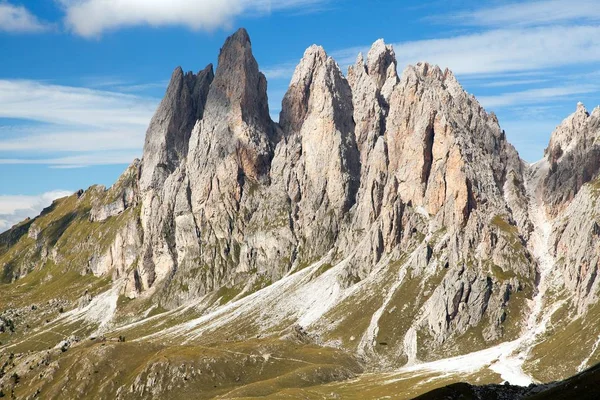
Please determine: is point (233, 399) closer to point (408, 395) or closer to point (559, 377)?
point (408, 395)

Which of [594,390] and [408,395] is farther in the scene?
[408,395]

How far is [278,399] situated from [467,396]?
8094 cm

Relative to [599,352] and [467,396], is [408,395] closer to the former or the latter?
[599,352]

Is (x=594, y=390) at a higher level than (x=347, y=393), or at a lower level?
higher

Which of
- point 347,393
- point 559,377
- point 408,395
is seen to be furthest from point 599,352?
point 347,393

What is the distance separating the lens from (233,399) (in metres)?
193

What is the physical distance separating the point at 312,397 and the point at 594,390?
106 meters

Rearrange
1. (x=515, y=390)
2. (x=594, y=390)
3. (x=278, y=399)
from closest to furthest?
(x=594, y=390), (x=515, y=390), (x=278, y=399)

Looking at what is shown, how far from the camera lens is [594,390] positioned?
97062 mm

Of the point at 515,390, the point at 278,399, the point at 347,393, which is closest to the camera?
the point at 515,390

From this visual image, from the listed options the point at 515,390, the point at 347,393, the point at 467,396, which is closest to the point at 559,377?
the point at 347,393

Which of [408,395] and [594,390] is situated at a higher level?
[594,390]

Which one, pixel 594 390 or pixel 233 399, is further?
pixel 233 399

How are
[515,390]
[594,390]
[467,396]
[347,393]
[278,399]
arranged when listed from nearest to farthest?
[594,390]
[467,396]
[515,390]
[278,399]
[347,393]
